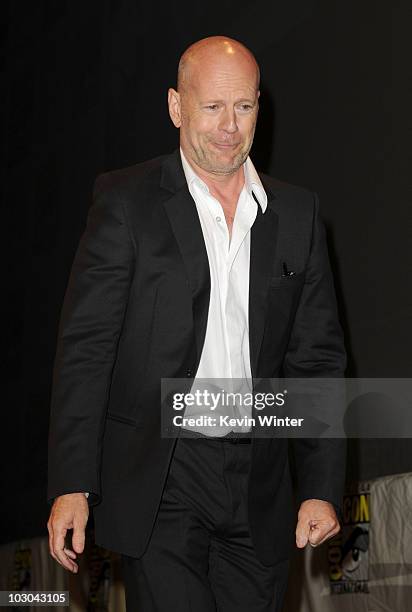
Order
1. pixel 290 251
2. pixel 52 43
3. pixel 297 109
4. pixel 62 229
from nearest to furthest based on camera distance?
pixel 290 251, pixel 297 109, pixel 62 229, pixel 52 43

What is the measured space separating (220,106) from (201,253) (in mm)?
363

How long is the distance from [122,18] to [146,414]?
175 inches

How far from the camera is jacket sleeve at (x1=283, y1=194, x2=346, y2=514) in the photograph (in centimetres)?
243

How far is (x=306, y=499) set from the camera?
238cm

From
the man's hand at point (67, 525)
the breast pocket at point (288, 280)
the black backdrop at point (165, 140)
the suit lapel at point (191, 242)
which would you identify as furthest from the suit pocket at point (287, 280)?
the black backdrop at point (165, 140)

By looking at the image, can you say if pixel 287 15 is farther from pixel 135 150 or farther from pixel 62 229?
pixel 62 229

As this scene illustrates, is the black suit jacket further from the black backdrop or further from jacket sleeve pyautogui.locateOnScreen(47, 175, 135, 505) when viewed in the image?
the black backdrop

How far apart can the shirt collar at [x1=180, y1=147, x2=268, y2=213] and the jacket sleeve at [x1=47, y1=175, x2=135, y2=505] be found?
8.8 inches

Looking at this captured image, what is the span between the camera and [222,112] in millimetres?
2389

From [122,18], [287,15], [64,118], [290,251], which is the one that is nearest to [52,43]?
[64,118]

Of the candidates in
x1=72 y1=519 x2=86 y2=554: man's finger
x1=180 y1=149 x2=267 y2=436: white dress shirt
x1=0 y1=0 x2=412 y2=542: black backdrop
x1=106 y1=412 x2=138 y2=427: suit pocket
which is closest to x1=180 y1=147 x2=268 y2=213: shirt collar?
x1=180 y1=149 x2=267 y2=436: white dress shirt

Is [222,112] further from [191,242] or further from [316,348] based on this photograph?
[316,348]

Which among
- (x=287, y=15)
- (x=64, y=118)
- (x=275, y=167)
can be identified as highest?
(x=64, y=118)

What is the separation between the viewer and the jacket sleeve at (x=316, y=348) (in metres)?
2.43
